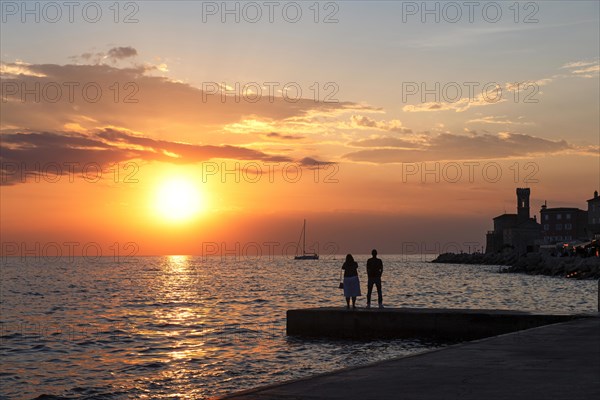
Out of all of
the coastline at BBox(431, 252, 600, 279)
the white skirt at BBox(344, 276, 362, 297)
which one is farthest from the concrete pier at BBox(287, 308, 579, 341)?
the coastline at BBox(431, 252, 600, 279)

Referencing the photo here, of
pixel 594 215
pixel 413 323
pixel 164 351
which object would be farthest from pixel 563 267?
pixel 164 351

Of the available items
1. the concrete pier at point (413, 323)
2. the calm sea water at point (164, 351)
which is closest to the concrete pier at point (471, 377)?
the calm sea water at point (164, 351)

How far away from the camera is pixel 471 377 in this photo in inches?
485

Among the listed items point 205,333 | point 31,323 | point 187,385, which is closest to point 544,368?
point 187,385

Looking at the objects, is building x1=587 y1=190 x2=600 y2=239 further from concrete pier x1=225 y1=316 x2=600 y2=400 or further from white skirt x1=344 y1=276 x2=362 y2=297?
concrete pier x1=225 y1=316 x2=600 y2=400

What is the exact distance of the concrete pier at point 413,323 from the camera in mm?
27273

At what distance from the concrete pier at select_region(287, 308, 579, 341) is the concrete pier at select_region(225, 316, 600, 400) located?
1015 centimetres

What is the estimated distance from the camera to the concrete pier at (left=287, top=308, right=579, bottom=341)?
89.5 ft

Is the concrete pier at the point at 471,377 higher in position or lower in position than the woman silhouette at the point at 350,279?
lower

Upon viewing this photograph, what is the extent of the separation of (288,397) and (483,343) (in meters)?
8.59

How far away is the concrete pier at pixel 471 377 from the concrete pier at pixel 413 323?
→ 1015 centimetres

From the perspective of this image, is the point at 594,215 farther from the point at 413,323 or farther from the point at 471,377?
the point at 471,377

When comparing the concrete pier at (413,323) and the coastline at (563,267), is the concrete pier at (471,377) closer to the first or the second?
the concrete pier at (413,323)

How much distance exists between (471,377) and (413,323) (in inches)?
652
